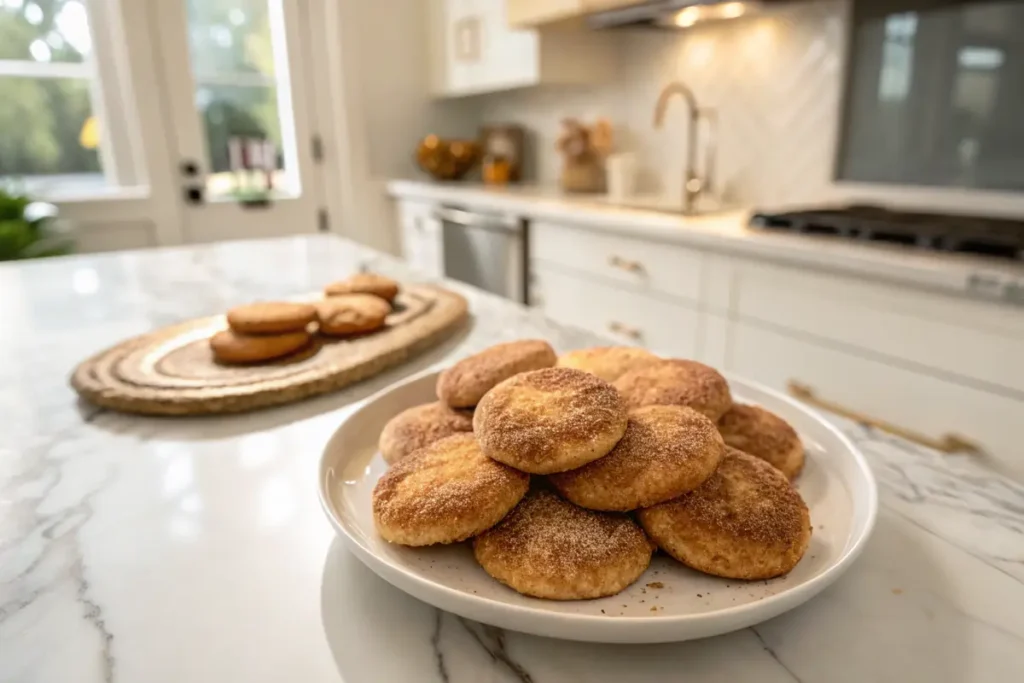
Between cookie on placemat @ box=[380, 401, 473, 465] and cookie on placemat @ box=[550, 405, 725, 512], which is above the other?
cookie on placemat @ box=[550, 405, 725, 512]

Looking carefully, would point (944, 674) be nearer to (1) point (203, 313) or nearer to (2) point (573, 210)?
(1) point (203, 313)

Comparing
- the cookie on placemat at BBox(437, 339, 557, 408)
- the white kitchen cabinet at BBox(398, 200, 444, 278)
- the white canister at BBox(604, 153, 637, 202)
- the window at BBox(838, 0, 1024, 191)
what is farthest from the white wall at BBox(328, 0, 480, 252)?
the cookie on placemat at BBox(437, 339, 557, 408)

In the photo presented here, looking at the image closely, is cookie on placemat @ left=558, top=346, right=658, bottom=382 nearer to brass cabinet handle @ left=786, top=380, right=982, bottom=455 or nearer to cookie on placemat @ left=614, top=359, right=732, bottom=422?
cookie on placemat @ left=614, top=359, right=732, bottom=422

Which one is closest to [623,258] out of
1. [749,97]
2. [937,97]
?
[749,97]

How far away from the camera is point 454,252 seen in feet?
10.1

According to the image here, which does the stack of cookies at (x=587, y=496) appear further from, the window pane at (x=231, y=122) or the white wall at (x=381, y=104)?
the white wall at (x=381, y=104)

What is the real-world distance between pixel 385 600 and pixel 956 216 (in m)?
1.97

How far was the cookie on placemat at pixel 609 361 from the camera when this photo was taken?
0.68 metres

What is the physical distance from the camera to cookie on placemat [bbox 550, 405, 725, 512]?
466 mm

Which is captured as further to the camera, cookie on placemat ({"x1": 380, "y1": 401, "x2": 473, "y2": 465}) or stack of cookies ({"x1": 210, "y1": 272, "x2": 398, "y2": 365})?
stack of cookies ({"x1": 210, "y1": 272, "x2": 398, "y2": 365})

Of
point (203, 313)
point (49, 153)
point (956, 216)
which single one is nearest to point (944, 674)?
point (203, 313)

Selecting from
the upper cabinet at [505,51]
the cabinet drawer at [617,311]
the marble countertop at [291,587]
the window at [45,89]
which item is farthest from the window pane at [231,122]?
the marble countertop at [291,587]

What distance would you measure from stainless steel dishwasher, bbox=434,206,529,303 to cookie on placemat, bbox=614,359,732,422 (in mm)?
2053

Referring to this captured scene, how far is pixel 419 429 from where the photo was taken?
24.1 inches
